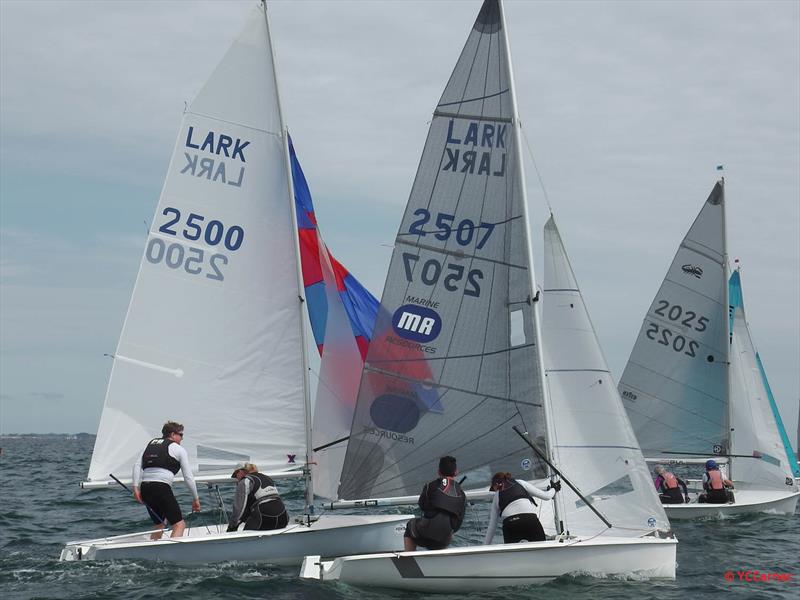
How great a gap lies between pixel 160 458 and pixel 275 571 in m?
2.01

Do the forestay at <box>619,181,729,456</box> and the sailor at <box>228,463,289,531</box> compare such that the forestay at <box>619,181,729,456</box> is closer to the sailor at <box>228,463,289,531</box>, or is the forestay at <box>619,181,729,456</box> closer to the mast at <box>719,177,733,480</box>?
the mast at <box>719,177,733,480</box>

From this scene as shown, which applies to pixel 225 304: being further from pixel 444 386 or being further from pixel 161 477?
pixel 444 386

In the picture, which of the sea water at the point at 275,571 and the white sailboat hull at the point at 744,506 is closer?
the sea water at the point at 275,571

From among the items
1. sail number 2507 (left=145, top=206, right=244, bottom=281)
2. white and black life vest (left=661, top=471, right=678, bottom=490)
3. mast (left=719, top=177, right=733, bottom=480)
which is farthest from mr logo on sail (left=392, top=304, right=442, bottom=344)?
mast (left=719, top=177, right=733, bottom=480)

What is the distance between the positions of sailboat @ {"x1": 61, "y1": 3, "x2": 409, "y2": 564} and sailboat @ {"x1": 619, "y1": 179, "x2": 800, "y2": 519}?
10813mm

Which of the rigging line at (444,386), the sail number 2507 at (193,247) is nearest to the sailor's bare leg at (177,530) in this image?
the rigging line at (444,386)

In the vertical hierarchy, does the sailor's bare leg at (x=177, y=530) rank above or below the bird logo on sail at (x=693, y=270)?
below

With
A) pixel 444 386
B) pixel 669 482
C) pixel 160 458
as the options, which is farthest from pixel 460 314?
pixel 669 482

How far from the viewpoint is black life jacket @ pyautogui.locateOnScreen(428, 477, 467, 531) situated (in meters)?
11.8

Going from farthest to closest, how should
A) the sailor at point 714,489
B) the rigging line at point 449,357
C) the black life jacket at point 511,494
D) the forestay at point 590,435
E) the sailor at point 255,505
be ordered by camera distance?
the sailor at point 714,489 → the sailor at point 255,505 → the rigging line at point 449,357 → the forestay at point 590,435 → the black life jacket at point 511,494

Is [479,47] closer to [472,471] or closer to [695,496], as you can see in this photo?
[472,471]

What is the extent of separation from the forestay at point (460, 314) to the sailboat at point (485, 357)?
Result: 15mm

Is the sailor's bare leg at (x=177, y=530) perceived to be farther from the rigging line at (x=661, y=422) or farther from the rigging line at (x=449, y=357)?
the rigging line at (x=661, y=422)

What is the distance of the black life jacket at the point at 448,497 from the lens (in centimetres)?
1181
